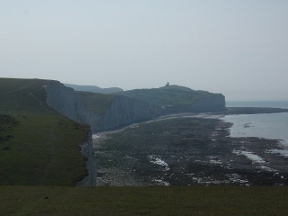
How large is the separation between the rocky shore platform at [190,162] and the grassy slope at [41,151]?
9147 mm

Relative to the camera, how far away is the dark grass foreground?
78.7 feet

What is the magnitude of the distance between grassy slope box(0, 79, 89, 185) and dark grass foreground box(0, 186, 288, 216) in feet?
23.6

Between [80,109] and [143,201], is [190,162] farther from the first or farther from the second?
[80,109]

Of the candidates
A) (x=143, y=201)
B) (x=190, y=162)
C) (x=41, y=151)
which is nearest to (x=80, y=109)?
(x=190, y=162)

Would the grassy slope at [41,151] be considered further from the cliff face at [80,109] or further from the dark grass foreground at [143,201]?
the cliff face at [80,109]

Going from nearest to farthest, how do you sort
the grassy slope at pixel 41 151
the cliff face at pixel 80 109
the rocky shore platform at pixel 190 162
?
the grassy slope at pixel 41 151, the rocky shore platform at pixel 190 162, the cliff face at pixel 80 109

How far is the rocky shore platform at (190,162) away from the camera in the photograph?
61.1 m

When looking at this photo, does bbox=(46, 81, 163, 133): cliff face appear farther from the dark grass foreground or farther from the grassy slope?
the dark grass foreground

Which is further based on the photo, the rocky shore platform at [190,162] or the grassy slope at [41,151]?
the rocky shore platform at [190,162]

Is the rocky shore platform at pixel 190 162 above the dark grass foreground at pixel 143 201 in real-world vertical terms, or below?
below

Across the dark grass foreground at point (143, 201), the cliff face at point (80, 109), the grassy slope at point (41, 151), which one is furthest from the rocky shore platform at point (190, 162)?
the dark grass foreground at point (143, 201)

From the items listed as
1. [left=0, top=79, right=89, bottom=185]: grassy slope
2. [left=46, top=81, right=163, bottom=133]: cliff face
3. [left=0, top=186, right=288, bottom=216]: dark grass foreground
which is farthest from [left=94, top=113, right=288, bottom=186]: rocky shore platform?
[left=0, top=186, right=288, bottom=216]: dark grass foreground

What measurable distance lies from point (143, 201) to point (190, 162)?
5194 centimetres

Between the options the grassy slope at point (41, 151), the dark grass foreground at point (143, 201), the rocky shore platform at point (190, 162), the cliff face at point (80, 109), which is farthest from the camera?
the cliff face at point (80, 109)
